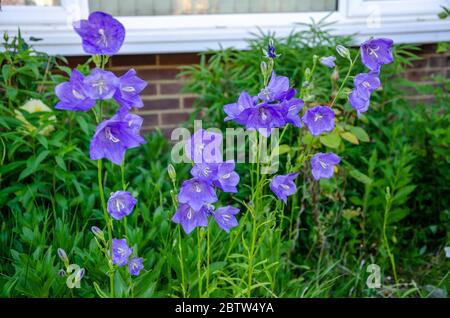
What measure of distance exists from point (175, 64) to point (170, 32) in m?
0.19

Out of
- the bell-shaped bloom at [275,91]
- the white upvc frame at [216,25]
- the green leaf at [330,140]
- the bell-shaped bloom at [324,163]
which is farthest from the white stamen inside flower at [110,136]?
the white upvc frame at [216,25]

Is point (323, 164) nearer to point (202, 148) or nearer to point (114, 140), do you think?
point (202, 148)

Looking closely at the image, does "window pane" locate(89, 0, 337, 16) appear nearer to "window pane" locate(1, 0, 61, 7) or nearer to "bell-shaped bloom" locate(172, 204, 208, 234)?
"window pane" locate(1, 0, 61, 7)

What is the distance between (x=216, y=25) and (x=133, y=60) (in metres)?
0.50

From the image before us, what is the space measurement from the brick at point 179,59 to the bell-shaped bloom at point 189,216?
5.59 ft

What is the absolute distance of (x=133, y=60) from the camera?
9.57ft

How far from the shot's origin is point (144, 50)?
2.85m

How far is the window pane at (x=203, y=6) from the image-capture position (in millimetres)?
2873

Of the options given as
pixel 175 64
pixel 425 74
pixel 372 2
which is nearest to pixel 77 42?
pixel 175 64

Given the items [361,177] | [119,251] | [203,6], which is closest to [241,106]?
[119,251]

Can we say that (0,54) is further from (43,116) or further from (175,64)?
(175,64)

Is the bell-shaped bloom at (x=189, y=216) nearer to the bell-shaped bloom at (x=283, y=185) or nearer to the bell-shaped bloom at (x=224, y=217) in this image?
the bell-shaped bloom at (x=224, y=217)

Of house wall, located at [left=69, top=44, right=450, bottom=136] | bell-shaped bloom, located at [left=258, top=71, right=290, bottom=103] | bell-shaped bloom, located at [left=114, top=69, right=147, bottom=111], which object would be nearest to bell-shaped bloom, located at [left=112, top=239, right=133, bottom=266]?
bell-shaped bloom, located at [left=114, top=69, right=147, bottom=111]

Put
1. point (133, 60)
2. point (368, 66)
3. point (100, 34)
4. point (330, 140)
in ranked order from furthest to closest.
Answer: point (133, 60) < point (330, 140) < point (368, 66) < point (100, 34)
